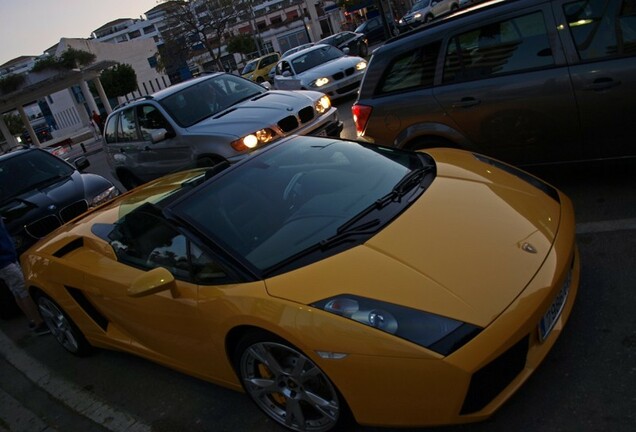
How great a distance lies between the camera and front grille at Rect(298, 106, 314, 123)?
7699 millimetres

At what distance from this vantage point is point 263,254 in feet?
9.48

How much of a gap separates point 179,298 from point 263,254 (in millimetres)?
565

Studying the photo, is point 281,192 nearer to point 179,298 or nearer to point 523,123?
point 179,298

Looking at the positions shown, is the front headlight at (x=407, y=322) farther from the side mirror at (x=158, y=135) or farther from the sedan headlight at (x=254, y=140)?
the side mirror at (x=158, y=135)

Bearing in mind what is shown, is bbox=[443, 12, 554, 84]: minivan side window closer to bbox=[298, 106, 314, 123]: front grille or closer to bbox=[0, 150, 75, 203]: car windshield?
bbox=[298, 106, 314, 123]: front grille

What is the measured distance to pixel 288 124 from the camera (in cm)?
750

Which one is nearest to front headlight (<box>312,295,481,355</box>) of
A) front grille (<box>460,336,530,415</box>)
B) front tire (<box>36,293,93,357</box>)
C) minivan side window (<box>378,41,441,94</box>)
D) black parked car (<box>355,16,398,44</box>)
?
front grille (<box>460,336,530,415</box>)

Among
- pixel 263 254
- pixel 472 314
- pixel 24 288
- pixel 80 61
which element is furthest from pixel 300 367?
pixel 80 61

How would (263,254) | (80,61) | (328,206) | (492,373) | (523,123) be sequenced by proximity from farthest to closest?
(80,61)
(523,123)
(328,206)
(263,254)
(492,373)

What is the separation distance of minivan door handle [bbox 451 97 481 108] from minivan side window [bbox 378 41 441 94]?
0.33 m

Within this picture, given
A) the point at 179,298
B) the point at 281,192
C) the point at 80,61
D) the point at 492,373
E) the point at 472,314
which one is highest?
the point at 80,61

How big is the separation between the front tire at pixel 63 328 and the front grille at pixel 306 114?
14.0 feet

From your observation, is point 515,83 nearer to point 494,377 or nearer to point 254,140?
point 494,377

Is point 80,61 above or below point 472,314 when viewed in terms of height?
above
